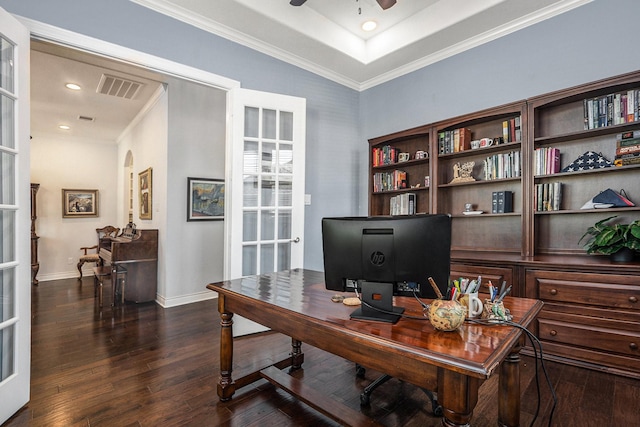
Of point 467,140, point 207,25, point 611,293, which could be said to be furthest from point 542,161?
point 207,25

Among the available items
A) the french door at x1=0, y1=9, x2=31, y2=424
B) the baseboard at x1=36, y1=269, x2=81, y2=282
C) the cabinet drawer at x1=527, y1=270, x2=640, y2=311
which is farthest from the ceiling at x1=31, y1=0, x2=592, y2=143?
the baseboard at x1=36, y1=269, x2=81, y2=282

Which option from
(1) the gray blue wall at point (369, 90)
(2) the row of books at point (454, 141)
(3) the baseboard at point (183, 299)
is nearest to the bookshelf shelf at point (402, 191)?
(1) the gray blue wall at point (369, 90)

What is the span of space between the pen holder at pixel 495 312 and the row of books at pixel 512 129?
2.18 metres

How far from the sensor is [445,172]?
3.49 metres

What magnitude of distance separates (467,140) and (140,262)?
4.27 meters

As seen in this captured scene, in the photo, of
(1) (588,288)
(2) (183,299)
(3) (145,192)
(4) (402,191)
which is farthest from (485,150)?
(3) (145,192)

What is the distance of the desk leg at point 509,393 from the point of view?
4.78 ft

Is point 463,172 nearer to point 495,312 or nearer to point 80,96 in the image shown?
point 495,312

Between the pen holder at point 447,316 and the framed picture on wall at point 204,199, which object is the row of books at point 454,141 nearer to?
the pen holder at point 447,316

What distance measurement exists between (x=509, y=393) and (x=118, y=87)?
517 cm

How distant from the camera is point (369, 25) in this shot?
3.39 meters

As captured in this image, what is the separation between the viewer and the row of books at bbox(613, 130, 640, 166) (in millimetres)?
2332

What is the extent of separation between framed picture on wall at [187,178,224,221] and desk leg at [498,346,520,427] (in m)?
3.93

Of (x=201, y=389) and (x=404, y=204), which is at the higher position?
(x=404, y=204)
